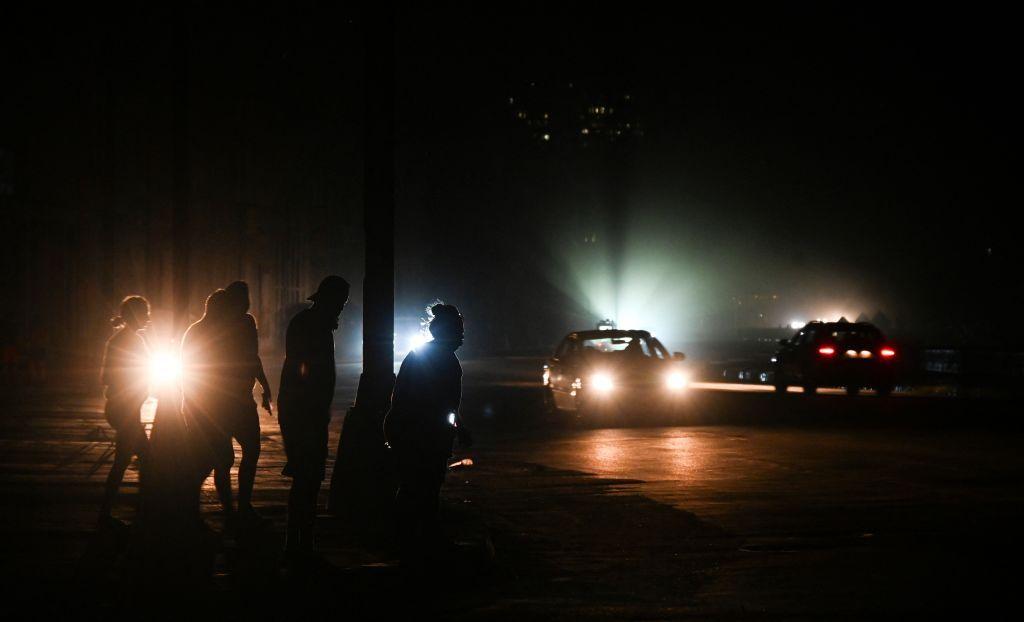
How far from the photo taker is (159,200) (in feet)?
205

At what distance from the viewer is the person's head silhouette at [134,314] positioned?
11766 millimetres

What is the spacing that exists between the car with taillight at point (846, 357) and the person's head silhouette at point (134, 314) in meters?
23.3

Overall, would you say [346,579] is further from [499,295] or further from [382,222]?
[499,295]

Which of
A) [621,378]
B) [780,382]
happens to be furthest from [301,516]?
[780,382]

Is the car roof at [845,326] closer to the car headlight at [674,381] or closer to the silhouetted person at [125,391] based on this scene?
the car headlight at [674,381]

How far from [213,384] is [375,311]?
61.1 inches

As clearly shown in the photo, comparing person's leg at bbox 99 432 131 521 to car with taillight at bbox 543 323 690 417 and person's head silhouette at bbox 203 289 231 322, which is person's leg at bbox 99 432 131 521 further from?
car with taillight at bbox 543 323 690 417

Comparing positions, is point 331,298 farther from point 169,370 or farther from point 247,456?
point 247,456

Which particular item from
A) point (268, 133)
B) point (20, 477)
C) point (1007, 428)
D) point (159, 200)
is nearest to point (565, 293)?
point (268, 133)

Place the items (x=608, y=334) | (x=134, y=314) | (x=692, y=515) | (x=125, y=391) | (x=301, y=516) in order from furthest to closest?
(x=608, y=334) < (x=692, y=515) < (x=134, y=314) < (x=125, y=391) < (x=301, y=516)

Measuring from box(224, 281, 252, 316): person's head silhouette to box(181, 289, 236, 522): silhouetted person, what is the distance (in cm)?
3

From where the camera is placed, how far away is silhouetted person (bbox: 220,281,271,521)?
34.9 ft

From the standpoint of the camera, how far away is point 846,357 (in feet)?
107

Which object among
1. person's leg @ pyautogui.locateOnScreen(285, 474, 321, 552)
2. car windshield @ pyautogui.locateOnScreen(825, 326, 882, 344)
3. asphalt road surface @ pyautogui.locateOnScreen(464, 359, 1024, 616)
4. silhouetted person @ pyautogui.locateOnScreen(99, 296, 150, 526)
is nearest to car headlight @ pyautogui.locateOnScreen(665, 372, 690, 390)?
asphalt road surface @ pyautogui.locateOnScreen(464, 359, 1024, 616)
